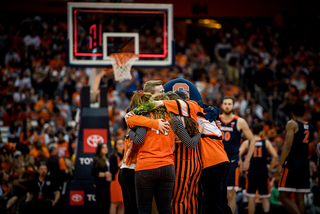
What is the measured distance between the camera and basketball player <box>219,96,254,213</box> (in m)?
6.66

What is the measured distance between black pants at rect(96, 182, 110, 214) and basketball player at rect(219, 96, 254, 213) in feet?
9.21

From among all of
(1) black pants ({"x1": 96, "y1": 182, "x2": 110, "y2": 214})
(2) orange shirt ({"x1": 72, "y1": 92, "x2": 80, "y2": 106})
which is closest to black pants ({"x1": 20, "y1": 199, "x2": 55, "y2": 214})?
(1) black pants ({"x1": 96, "y1": 182, "x2": 110, "y2": 214})

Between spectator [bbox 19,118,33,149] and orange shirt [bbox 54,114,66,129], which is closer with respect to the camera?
spectator [bbox 19,118,33,149]

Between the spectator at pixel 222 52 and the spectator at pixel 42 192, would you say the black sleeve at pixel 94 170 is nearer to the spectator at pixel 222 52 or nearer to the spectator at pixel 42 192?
the spectator at pixel 42 192

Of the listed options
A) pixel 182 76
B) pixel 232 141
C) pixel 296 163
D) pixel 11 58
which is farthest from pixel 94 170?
pixel 11 58

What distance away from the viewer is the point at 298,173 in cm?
659

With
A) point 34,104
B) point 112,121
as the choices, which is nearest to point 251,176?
point 112,121

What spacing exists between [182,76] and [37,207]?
11579 millimetres

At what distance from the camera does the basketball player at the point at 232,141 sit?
21.8 feet

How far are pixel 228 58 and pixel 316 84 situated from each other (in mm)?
5050

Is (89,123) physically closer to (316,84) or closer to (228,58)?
(316,84)

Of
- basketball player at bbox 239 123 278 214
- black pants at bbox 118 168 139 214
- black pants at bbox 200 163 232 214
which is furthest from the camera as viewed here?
basketball player at bbox 239 123 278 214

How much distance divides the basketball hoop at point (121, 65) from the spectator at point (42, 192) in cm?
263

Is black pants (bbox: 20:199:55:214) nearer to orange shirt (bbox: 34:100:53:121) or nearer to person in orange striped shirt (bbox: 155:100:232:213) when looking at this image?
person in orange striped shirt (bbox: 155:100:232:213)
